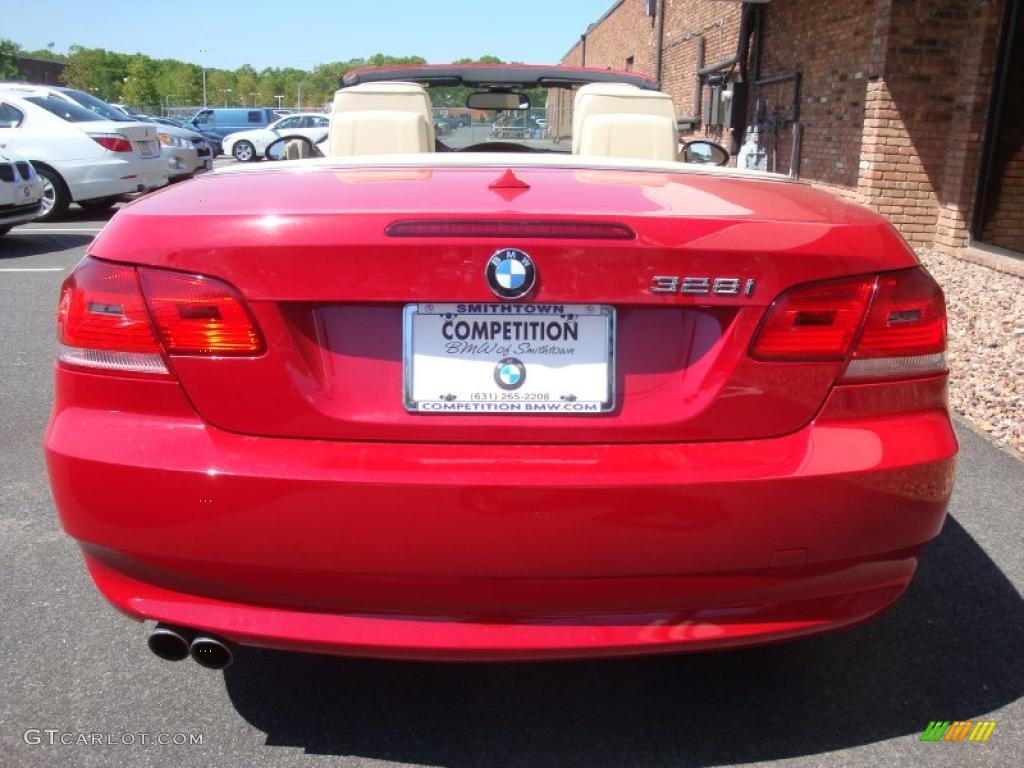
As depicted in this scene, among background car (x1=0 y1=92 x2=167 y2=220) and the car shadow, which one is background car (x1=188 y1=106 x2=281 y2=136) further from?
the car shadow

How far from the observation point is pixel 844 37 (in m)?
11.7

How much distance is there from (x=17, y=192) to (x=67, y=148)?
2.43 metres

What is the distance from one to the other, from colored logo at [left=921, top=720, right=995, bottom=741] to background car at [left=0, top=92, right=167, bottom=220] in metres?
13.3

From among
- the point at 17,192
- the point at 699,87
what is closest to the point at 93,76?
the point at 699,87

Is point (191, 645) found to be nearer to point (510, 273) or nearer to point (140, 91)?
point (510, 273)

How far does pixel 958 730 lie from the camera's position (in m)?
2.40

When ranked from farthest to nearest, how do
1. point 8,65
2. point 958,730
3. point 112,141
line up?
1. point 8,65
2. point 112,141
3. point 958,730

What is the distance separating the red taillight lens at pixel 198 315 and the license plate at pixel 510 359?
330mm

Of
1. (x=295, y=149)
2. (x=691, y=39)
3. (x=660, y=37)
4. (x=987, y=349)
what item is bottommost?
(x=987, y=349)

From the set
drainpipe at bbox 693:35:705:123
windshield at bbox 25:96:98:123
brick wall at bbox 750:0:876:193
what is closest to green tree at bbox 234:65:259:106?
drainpipe at bbox 693:35:705:123

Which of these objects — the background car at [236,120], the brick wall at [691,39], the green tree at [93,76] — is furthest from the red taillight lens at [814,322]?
the green tree at [93,76]

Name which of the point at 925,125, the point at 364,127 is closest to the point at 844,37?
the point at 925,125

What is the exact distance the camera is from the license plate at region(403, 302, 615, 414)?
76.1 inches

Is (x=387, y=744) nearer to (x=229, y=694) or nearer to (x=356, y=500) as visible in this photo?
(x=229, y=694)
